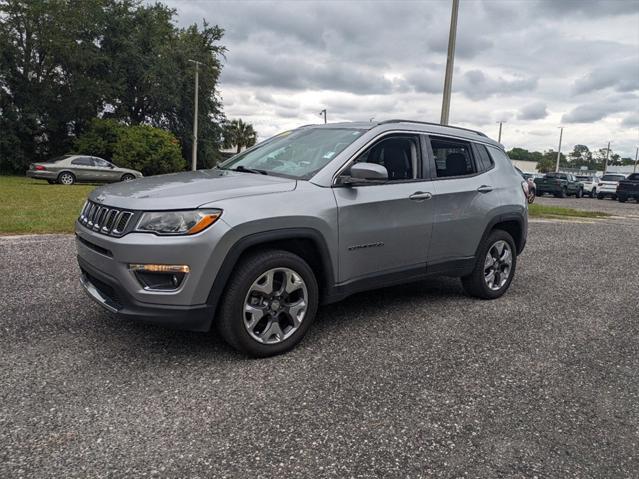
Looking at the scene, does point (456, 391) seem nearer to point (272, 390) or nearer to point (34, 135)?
point (272, 390)

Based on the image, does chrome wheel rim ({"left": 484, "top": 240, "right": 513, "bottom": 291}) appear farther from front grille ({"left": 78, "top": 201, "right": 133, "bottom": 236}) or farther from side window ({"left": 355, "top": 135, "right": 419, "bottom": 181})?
front grille ({"left": 78, "top": 201, "right": 133, "bottom": 236})

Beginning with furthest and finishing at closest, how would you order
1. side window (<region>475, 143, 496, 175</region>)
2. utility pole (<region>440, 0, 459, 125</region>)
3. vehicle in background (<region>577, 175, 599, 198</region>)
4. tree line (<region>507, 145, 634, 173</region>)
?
tree line (<region>507, 145, 634, 173</region>)
vehicle in background (<region>577, 175, 599, 198</region>)
utility pole (<region>440, 0, 459, 125</region>)
side window (<region>475, 143, 496, 175</region>)

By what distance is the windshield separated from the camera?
407 cm

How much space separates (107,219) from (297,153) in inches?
65.0

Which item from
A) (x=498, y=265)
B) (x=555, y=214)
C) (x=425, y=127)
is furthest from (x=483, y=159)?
(x=555, y=214)

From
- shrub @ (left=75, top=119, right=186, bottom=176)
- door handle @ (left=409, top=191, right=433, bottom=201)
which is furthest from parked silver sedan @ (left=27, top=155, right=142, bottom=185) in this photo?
door handle @ (left=409, top=191, right=433, bottom=201)

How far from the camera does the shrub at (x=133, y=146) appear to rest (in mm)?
28859

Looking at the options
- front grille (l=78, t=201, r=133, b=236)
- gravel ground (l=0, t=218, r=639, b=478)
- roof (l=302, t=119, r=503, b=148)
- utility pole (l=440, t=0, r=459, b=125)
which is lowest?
gravel ground (l=0, t=218, r=639, b=478)

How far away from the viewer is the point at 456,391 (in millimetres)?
3258

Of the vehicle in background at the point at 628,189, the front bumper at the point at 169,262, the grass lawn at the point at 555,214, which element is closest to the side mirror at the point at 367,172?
the front bumper at the point at 169,262

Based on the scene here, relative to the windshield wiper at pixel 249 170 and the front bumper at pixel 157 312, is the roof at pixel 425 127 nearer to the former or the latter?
the windshield wiper at pixel 249 170

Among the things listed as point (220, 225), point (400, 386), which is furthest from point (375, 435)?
point (220, 225)

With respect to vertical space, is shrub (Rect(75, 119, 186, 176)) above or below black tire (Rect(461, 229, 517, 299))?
above

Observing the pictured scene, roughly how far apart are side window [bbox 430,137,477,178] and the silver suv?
13mm
